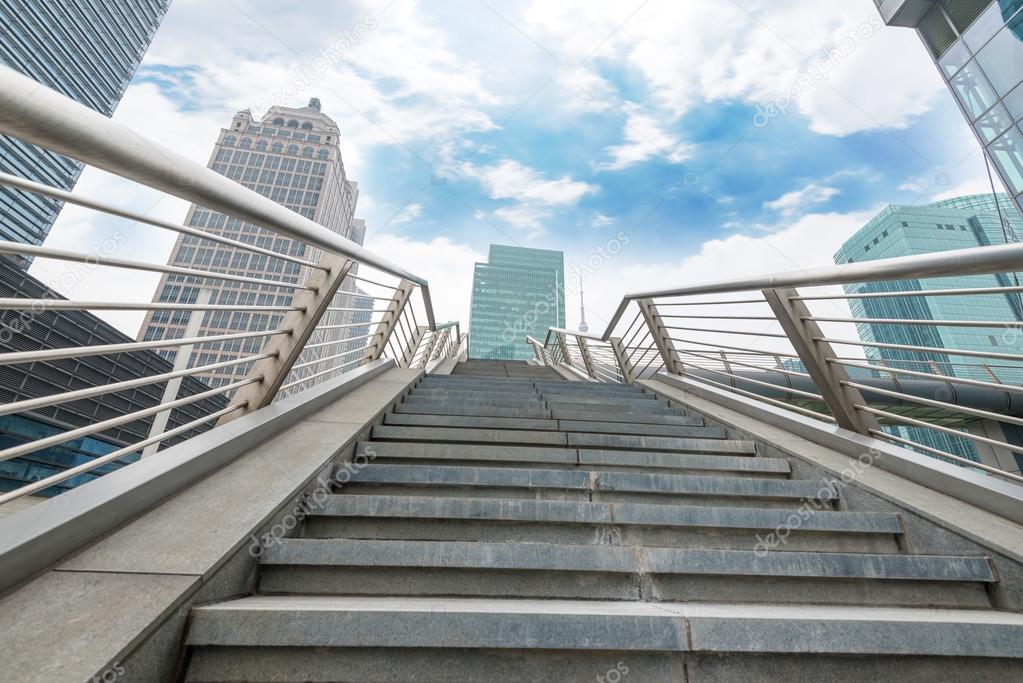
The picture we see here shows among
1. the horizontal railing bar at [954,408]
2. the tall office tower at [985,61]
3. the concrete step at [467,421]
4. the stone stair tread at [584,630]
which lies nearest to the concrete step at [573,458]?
the concrete step at [467,421]

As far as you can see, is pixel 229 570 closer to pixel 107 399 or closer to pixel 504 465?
pixel 504 465

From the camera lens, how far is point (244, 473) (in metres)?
1.70

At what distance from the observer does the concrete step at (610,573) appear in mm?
1389

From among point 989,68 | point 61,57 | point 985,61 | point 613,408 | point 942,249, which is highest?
point 61,57

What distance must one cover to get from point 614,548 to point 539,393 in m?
2.59

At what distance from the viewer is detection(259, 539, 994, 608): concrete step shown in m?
1.39

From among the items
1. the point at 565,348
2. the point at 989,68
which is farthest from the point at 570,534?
the point at 989,68

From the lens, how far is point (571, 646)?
110 cm

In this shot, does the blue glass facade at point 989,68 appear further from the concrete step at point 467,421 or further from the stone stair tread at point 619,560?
the concrete step at point 467,421

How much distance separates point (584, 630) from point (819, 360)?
2.20 metres

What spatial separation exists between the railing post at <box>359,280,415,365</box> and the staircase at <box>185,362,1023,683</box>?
77.7 inches

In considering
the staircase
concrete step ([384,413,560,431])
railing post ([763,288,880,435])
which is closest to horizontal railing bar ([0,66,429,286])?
the staircase

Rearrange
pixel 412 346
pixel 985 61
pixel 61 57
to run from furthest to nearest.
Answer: pixel 61 57 < pixel 985 61 < pixel 412 346

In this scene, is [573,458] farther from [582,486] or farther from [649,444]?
[649,444]
